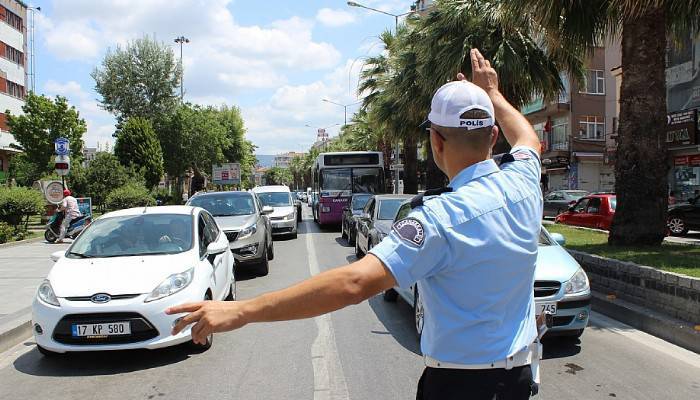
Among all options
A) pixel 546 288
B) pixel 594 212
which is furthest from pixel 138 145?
pixel 546 288

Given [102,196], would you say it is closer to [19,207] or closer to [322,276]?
[19,207]

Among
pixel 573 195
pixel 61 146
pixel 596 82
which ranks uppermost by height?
pixel 596 82

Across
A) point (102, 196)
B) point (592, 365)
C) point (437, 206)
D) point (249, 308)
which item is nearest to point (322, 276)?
point (249, 308)

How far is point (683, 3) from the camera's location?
31.8ft

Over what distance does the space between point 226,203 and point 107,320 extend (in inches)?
302

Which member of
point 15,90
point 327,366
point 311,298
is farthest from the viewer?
point 15,90

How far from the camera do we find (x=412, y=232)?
1730 mm

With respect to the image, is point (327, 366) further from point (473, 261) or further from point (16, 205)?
Answer: point (16, 205)

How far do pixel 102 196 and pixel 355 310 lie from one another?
83.5ft

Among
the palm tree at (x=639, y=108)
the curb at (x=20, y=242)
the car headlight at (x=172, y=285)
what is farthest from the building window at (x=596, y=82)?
the car headlight at (x=172, y=285)

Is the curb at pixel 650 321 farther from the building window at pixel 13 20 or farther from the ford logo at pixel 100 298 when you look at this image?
the building window at pixel 13 20

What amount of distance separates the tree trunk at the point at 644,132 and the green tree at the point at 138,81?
40174 millimetres

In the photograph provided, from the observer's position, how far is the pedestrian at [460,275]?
1.72 metres

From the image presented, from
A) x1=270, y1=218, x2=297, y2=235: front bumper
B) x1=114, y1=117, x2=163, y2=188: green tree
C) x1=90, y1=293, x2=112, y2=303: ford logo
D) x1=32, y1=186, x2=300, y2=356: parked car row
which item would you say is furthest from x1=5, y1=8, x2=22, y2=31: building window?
x1=90, y1=293, x2=112, y2=303: ford logo
